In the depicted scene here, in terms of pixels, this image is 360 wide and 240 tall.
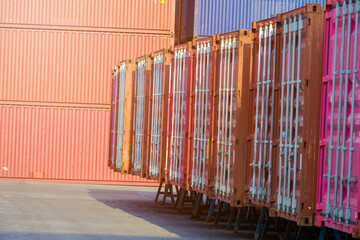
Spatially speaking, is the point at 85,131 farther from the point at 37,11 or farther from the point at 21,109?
the point at 37,11

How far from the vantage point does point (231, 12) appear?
27938 millimetres

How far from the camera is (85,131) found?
99.8 ft

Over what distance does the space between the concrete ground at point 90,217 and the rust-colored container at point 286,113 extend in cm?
232

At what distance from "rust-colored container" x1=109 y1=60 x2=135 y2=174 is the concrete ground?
3.79 feet

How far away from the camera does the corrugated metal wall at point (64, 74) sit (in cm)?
2998

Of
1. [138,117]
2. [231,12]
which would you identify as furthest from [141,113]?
[231,12]

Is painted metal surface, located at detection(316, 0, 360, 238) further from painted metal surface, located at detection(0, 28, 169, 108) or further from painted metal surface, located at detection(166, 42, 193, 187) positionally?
painted metal surface, located at detection(0, 28, 169, 108)

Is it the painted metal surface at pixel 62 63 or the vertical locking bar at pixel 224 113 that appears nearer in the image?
the vertical locking bar at pixel 224 113

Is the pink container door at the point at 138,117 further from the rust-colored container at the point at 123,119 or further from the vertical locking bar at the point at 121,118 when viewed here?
the vertical locking bar at the point at 121,118

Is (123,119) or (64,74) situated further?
(64,74)

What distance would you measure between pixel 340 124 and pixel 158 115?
9.58 meters

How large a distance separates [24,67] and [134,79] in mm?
8836

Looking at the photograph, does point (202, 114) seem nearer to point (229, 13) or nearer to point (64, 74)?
point (229, 13)

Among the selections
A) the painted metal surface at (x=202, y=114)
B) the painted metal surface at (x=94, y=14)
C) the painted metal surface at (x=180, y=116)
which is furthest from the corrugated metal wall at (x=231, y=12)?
the painted metal surface at (x=202, y=114)
